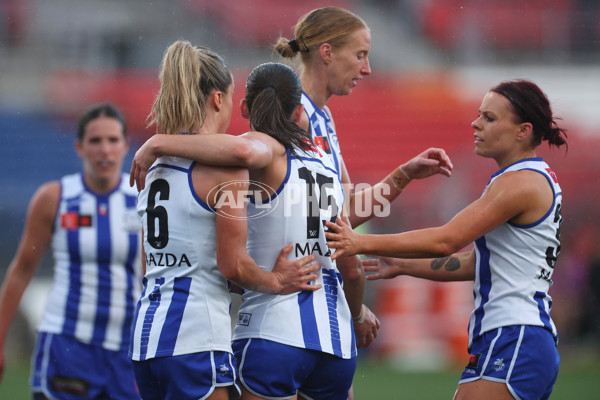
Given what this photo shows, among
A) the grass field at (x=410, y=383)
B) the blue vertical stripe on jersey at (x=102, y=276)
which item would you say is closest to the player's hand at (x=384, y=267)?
the blue vertical stripe on jersey at (x=102, y=276)

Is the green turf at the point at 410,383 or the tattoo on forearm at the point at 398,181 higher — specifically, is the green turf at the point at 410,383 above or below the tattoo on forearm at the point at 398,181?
below

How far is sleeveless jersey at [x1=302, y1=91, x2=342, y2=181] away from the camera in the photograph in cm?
393

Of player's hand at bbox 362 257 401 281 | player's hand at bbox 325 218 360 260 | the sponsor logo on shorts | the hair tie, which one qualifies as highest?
the hair tie

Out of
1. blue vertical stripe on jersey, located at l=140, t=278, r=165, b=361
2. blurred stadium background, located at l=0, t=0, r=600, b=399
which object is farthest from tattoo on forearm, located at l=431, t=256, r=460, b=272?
blurred stadium background, located at l=0, t=0, r=600, b=399

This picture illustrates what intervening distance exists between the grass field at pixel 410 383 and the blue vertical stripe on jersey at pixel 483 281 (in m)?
5.44

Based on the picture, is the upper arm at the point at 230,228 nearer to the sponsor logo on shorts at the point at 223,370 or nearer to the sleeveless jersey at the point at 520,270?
the sponsor logo on shorts at the point at 223,370

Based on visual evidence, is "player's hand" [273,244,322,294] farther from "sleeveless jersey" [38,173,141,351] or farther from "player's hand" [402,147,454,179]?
"sleeveless jersey" [38,173,141,351]

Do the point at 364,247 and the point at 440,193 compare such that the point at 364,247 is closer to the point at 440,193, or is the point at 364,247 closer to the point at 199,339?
the point at 199,339

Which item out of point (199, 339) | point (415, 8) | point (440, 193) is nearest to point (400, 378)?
point (440, 193)

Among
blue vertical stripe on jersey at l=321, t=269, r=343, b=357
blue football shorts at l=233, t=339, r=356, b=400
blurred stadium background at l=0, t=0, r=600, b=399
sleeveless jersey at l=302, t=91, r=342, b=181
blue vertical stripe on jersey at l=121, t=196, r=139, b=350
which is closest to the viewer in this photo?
blue football shorts at l=233, t=339, r=356, b=400

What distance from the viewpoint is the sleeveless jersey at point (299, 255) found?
335 centimetres

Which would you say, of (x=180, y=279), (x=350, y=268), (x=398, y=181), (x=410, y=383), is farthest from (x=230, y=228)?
(x=410, y=383)

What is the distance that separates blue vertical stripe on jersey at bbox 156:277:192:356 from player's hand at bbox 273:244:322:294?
1.27 ft

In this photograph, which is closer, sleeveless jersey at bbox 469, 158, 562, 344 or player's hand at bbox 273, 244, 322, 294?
player's hand at bbox 273, 244, 322, 294
